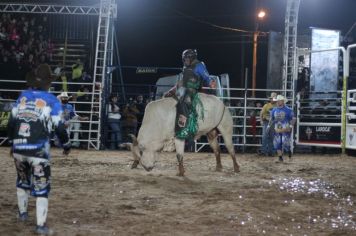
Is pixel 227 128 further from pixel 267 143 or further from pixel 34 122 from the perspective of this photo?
pixel 267 143

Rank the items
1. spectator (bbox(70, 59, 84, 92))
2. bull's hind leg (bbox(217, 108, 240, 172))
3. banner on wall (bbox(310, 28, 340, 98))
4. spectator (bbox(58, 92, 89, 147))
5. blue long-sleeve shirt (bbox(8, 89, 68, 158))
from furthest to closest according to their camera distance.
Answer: banner on wall (bbox(310, 28, 340, 98)), spectator (bbox(70, 59, 84, 92)), spectator (bbox(58, 92, 89, 147)), bull's hind leg (bbox(217, 108, 240, 172)), blue long-sleeve shirt (bbox(8, 89, 68, 158))

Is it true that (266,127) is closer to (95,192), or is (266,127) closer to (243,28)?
(95,192)

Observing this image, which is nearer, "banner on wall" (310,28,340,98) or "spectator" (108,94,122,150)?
"spectator" (108,94,122,150)

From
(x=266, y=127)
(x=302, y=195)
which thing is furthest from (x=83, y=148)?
(x=302, y=195)

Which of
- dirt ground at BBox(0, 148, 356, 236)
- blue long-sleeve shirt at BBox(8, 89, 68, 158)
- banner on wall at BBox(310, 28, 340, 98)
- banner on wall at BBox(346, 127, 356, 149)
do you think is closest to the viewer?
blue long-sleeve shirt at BBox(8, 89, 68, 158)

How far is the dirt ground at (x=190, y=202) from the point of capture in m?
4.54

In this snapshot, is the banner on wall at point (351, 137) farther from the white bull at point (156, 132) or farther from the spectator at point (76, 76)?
the spectator at point (76, 76)

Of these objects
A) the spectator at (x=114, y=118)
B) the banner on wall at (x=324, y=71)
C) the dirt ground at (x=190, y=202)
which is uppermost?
the banner on wall at (x=324, y=71)

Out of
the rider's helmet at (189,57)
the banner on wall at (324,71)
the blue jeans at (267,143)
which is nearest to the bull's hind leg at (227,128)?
the rider's helmet at (189,57)

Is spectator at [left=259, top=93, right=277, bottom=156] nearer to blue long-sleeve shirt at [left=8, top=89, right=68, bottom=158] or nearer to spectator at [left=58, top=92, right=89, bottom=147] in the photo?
spectator at [left=58, top=92, right=89, bottom=147]

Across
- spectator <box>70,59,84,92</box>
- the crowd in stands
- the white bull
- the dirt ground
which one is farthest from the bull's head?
the crowd in stands

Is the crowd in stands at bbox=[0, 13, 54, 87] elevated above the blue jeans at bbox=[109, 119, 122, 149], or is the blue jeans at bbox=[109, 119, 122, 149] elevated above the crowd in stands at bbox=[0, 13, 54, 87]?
the crowd in stands at bbox=[0, 13, 54, 87]

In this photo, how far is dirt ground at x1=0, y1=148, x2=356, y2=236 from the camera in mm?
4539

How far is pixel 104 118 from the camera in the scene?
567 inches
